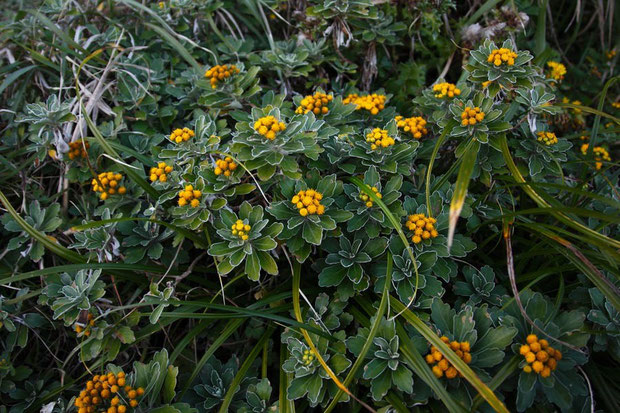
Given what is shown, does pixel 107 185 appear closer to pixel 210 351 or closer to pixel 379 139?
pixel 210 351

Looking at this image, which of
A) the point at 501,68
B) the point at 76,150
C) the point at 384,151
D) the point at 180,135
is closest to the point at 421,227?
the point at 384,151

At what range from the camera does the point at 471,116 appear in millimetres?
1919

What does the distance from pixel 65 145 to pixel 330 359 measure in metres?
1.80

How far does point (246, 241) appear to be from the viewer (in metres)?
1.75

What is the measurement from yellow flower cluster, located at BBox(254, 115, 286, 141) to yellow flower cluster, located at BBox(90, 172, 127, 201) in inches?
30.2

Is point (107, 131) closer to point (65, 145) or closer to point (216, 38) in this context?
point (65, 145)

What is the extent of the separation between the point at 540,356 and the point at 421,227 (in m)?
0.62

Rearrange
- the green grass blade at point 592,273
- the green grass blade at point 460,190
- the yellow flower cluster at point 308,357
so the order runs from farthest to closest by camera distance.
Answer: the yellow flower cluster at point 308,357
the green grass blade at point 592,273
the green grass blade at point 460,190

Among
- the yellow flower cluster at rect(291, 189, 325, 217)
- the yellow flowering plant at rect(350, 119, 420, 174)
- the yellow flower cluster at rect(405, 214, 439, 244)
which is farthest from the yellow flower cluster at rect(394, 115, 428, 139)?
the yellow flower cluster at rect(291, 189, 325, 217)

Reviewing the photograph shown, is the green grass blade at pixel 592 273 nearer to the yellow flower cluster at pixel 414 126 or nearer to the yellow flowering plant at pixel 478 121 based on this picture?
the yellow flowering plant at pixel 478 121

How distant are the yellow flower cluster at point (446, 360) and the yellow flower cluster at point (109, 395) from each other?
1.05m

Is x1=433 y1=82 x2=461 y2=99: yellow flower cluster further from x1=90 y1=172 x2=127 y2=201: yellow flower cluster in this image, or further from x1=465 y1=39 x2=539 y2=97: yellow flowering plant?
x1=90 y1=172 x2=127 y2=201: yellow flower cluster

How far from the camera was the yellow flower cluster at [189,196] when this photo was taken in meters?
1.77

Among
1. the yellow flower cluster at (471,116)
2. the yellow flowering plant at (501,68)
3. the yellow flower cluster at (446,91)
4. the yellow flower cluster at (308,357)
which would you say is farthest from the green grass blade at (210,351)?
the yellow flowering plant at (501,68)
